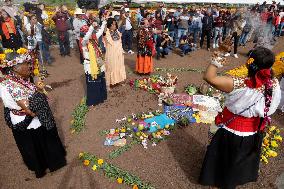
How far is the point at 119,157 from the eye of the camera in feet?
18.5

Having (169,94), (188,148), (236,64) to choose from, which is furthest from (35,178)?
(236,64)

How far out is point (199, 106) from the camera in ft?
24.4

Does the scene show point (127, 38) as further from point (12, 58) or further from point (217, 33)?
point (12, 58)

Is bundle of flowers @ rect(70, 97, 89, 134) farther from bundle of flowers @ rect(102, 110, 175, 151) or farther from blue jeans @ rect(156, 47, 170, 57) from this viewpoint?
blue jeans @ rect(156, 47, 170, 57)

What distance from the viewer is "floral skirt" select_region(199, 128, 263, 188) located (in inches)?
156

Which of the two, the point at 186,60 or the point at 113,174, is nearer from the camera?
the point at 113,174

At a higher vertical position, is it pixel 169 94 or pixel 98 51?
pixel 98 51

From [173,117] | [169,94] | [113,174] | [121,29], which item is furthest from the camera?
[121,29]

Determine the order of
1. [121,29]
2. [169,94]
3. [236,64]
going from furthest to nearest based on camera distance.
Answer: [121,29] → [236,64] → [169,94]

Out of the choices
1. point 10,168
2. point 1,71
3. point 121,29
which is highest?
point 1,71

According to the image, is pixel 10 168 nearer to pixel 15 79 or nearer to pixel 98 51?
pixel 15 79

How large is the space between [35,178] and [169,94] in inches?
173

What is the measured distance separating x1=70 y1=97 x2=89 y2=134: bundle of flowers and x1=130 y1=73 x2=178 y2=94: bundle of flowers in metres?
1.98

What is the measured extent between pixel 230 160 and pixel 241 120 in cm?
70
